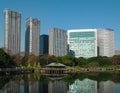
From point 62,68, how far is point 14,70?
2464 cm

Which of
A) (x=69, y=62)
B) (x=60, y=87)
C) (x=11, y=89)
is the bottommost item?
(x=60, y=87)

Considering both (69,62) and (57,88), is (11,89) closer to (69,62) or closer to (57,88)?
(57,88)

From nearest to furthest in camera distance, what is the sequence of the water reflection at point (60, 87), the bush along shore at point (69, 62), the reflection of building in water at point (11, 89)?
1. the reflection of building in water at point (11, 89)
2. the water reflection at point (60, 87)
3. the bush along shore at point (69, 62)

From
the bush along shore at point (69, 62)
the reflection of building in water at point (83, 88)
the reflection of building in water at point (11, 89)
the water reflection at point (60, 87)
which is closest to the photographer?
the reflection of building in water at point (11, 89)

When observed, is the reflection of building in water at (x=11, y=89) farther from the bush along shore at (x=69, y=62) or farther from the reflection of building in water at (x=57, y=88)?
the bush along shore at (x=69, y=62)

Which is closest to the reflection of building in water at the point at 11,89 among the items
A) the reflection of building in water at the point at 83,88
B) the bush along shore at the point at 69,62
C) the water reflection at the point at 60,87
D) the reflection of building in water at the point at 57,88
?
the water reflection at the point at 60,87

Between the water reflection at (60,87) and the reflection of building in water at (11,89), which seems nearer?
the reflection of building in water at (11,89)

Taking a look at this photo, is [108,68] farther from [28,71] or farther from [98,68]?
[28,71]

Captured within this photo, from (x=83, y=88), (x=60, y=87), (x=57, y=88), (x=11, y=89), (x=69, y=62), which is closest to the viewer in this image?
(x=11, y=89)

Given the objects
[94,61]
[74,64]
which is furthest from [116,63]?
[74,64]

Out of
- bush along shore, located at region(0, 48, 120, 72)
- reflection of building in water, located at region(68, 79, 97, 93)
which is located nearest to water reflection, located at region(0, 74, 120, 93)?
reflection of building in water, located at region(68, 79, 97, 93)

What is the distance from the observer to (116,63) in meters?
144

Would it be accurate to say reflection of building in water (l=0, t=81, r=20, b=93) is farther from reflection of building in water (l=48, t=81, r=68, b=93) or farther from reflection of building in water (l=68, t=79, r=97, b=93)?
reflection of building in water (l=68, t=79, r=97, b=93)

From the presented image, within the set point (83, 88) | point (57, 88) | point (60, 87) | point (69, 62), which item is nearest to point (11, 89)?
point (57, 88)
